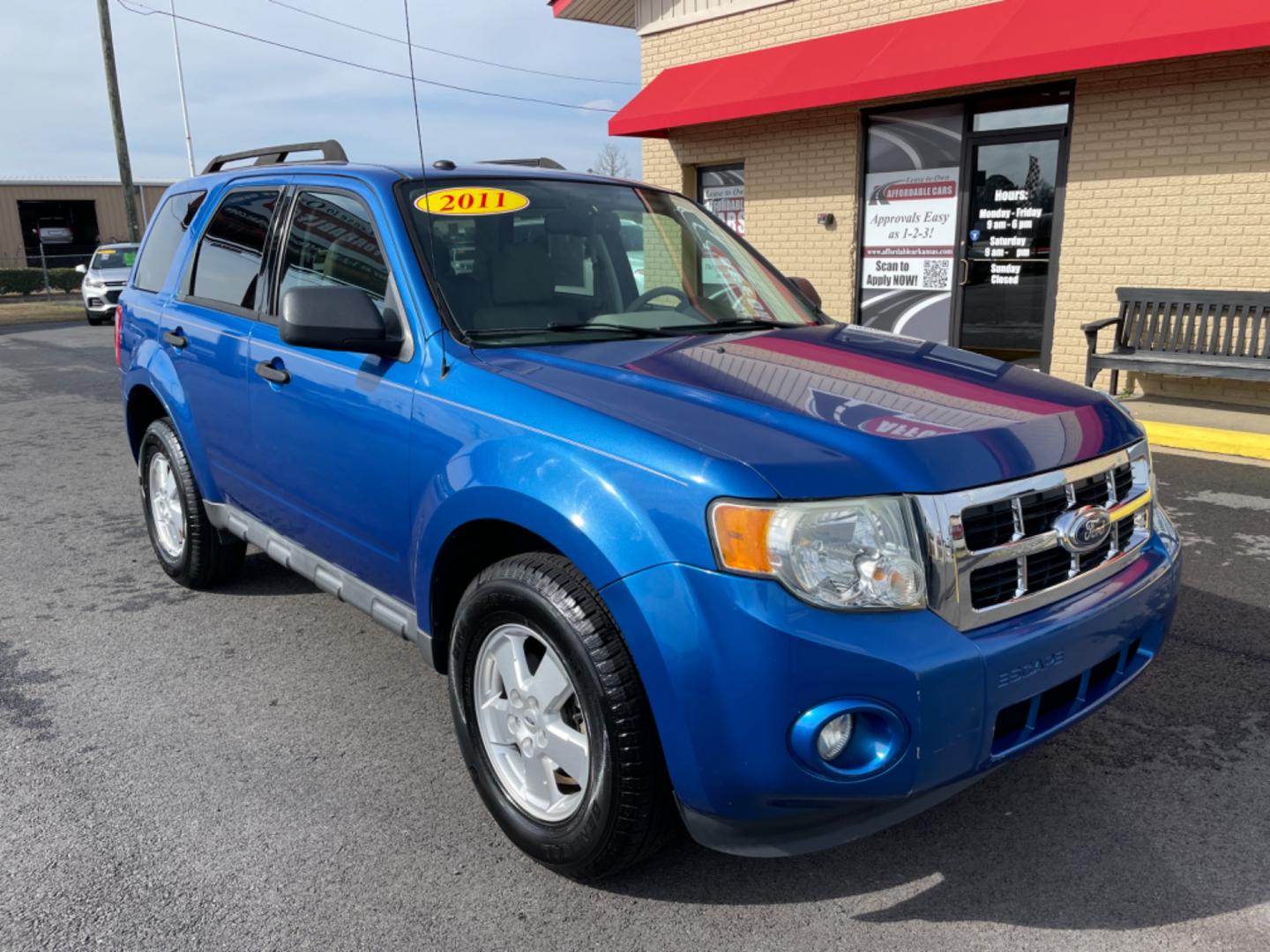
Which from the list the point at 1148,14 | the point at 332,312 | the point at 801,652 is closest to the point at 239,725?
the point at 332,312

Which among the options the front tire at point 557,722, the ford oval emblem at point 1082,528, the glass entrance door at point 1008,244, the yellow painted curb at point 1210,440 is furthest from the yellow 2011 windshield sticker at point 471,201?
the glass entrance door at point 1008,244

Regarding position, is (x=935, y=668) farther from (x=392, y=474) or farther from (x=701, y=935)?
(x=392, y=474)

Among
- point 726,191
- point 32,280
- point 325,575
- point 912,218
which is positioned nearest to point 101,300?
point 726,191

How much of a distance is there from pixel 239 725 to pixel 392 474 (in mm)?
1173

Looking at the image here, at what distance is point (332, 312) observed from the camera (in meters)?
2.97

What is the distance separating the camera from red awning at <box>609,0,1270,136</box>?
7824 millimetres

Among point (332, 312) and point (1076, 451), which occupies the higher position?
point (332, 312)

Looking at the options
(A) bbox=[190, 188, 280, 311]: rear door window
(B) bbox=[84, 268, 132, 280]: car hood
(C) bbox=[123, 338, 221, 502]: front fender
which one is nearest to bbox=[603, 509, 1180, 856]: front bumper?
(A) bbox=[190, 188, 280, 311]: rear door window

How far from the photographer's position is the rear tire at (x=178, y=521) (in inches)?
179

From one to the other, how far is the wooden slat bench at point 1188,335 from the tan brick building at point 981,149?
0.31 meters

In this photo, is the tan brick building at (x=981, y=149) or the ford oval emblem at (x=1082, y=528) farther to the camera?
the tan brick building at (x=981, y=149)

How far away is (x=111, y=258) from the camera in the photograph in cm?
2275

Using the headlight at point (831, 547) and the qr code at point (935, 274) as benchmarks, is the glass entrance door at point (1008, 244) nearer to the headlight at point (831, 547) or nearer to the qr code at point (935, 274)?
the qr code at point (935, 274)

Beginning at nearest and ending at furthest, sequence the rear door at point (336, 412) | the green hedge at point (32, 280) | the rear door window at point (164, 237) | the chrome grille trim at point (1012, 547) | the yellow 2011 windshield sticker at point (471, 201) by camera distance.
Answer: the chrome grille trim at point (1012, 547) < the rear door at point (336, 412) < the yellow 2011 windshield sticker at point (471, 201) < the rear door window at point (164, 237) < the green hedge at point (32, 280)
